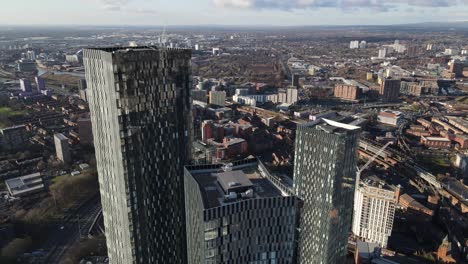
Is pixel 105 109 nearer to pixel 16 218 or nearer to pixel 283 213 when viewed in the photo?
pixel 283 213

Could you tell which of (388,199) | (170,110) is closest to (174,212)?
(170,110)

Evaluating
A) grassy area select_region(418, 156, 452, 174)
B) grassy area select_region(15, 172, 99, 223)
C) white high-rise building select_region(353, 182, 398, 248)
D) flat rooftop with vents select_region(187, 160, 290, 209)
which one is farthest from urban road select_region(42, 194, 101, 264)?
grassy area select_region(418, 156, 452, 174)

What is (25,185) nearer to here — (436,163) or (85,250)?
(85,250)

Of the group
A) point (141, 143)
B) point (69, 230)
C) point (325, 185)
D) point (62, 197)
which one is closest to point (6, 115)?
point (62, 197)

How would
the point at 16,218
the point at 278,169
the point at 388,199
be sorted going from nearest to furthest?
the point at 388,199, the point at 16,218, the point at 278,169

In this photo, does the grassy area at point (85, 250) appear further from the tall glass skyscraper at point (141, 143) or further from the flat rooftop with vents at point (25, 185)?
the tall glass skyscraper at point (141, 143)

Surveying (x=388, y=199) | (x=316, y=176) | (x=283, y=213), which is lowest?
(x=388, y=199)

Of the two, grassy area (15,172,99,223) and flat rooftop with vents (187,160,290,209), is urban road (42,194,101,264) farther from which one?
flat rooftop with vents (187,160,290,209)
